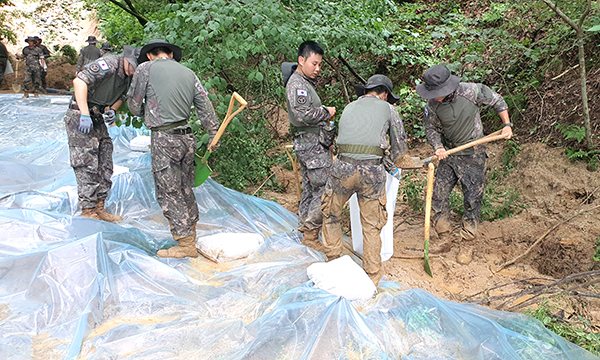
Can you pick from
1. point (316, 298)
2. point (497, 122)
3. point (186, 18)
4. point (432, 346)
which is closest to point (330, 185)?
point (316, 298)

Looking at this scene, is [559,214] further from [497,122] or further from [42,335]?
[42,335]

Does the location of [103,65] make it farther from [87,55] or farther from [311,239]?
[87,55]

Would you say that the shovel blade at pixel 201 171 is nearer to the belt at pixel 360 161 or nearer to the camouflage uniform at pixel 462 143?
the belt at pixel 360 161

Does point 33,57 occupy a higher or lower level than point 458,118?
lower

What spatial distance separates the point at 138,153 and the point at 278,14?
310 centimetres

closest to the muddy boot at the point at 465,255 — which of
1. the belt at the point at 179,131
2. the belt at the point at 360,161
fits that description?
the belt at the point at 360,161

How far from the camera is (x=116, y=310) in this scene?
2795 millimetres

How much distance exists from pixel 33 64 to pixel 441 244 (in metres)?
10.9

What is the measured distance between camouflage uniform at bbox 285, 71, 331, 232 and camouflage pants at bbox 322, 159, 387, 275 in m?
0.32

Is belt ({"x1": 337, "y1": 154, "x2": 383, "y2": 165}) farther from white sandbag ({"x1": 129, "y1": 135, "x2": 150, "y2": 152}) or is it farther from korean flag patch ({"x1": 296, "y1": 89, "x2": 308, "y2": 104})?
white sandbag ({"x1": 129, "y1": 135, "x2": 150, "y2": 152})

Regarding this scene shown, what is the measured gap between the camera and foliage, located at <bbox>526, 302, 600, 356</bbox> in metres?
2.65

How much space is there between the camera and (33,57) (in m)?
10.8

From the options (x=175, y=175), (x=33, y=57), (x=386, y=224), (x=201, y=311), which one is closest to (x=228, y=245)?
(x=175, y=175)

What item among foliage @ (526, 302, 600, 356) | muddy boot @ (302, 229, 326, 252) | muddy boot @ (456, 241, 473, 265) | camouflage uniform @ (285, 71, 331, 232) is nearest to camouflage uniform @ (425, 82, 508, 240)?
muddy boot @ (456, 241, 473, 265)
